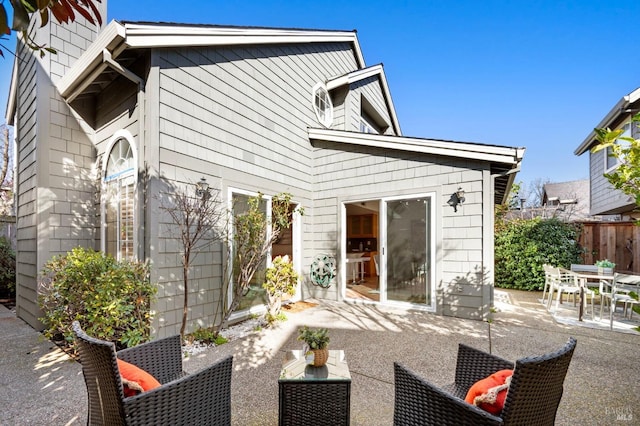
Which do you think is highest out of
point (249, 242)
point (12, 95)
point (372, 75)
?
point (372, 75)

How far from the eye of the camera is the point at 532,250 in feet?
26.5

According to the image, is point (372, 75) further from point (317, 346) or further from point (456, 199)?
point (317, 346)

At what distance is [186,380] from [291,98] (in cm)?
620

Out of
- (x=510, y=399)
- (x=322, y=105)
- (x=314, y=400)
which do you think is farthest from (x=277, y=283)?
(x=322, y=105)

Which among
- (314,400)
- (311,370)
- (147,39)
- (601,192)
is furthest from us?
(601,192)

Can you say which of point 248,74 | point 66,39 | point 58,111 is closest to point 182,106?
point 248,74

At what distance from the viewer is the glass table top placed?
7.39ft

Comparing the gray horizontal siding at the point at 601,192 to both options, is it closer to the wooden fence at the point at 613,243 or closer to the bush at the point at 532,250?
the wooden fence at the point at 613,243

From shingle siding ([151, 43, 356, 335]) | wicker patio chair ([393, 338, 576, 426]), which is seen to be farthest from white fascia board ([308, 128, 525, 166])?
wicker patio chair ([393, 338, 576, 426])

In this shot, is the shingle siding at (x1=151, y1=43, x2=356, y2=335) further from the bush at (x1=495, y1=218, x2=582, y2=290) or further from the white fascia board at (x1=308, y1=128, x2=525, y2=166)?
the bush at (x1=495, y1=218, x2=582, y2=290)

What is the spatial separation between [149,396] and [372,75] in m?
9.84

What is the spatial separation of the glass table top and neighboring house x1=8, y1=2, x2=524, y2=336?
2.40 metres

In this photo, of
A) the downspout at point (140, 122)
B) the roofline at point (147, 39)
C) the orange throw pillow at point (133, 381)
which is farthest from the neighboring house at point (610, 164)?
the orange throw pillow at point (133, 381)

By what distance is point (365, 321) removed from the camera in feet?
17.4
